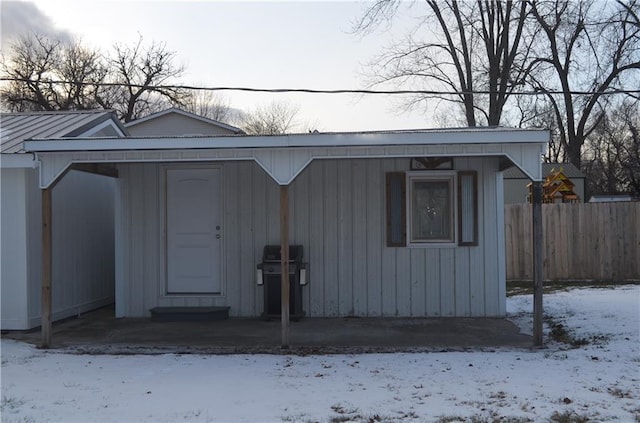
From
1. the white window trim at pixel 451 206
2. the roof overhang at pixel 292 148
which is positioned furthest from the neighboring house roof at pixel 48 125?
the white window trim at pixel 451 206

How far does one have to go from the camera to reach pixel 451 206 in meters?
8.47

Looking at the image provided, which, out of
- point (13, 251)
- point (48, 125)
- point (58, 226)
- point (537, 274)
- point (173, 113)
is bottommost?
point (537, 274)

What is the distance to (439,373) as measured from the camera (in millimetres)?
5461

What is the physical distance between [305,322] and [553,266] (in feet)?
24.2

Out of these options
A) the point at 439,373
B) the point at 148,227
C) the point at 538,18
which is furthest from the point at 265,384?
the point at 538,18

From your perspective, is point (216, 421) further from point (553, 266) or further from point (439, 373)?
point (553, 266)

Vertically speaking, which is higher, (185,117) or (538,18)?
(538,18)

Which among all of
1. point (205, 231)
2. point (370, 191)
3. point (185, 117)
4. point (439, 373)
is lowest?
point (439, 373)

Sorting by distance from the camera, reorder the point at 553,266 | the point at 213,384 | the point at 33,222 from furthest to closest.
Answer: the point at 553,266
the point at 33,222
the point at 213,384

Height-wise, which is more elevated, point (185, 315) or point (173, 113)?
point (173, 113)

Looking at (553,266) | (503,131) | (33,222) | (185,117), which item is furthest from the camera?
(185,117)

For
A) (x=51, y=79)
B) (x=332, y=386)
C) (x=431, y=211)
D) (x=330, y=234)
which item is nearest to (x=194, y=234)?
(x=330, y=234)

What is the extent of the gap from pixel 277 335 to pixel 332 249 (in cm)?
177

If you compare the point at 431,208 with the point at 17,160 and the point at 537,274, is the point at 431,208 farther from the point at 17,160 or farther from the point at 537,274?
the point at 17,160
